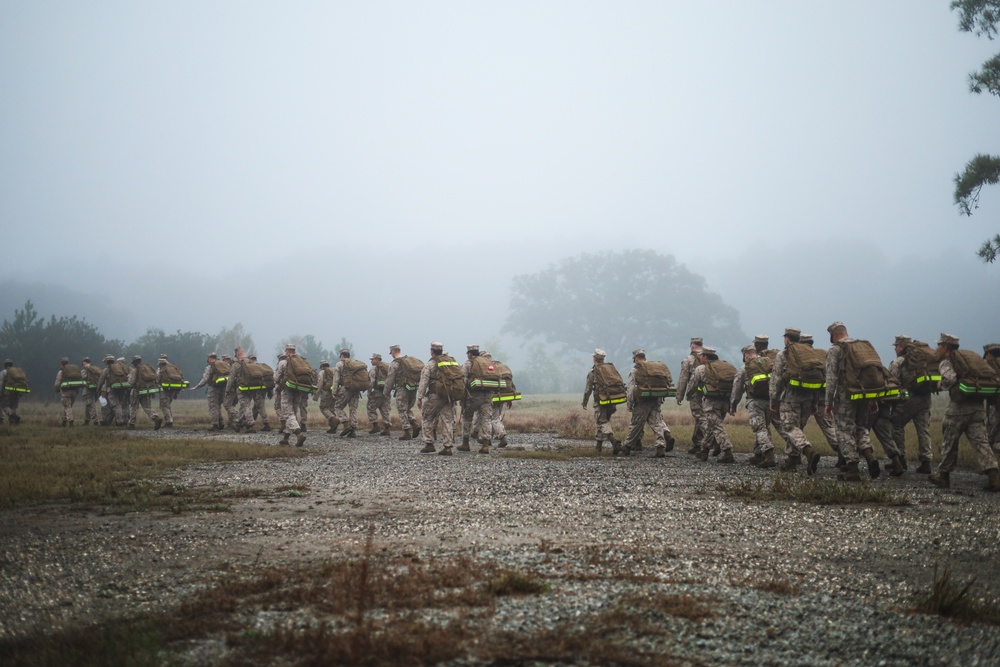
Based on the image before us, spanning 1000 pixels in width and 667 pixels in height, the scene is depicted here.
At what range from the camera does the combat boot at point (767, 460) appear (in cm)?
1433

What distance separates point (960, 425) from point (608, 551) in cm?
769

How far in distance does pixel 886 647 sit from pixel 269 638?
11.9ft

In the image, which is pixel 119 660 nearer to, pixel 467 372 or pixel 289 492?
pixel 289 492

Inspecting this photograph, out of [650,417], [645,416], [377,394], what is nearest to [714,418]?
[650,417]

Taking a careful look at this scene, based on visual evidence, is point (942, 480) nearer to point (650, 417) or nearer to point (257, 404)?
point (650, 417)

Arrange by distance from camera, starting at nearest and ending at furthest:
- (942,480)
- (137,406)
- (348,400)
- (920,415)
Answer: (942,480) → (920,415) → (348,400) → (137,406)

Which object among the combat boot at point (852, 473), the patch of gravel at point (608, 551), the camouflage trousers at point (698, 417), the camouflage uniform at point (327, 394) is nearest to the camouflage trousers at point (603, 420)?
the camouflage trousers at point (698, 417)

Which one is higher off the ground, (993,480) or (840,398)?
(840,398)

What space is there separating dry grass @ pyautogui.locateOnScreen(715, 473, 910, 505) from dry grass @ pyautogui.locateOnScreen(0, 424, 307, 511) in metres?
6.98

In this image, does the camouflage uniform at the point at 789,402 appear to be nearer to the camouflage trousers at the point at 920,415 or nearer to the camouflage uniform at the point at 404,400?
the camouflage trousers at the point at 920,415

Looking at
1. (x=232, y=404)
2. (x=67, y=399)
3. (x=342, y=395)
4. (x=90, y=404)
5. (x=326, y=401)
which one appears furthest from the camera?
(x=90, y=404)

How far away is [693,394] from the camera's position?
55.4 feet

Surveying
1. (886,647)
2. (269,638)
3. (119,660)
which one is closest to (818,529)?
(886,647)

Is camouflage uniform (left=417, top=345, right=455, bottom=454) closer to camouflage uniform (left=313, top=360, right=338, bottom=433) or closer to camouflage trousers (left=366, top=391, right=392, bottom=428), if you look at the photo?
camouflage trousers (left=366, top=391, right=392, bottom=428)
